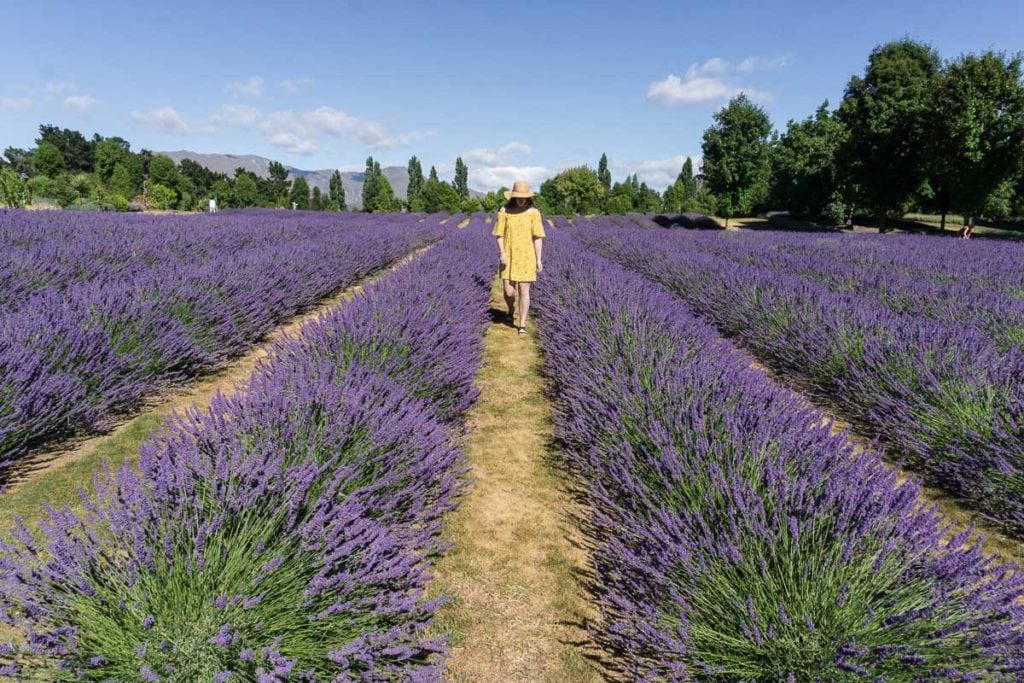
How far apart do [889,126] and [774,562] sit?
1043 inches

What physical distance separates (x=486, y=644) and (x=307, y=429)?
993mm

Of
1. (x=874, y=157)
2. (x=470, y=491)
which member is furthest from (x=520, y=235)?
(x=874, y=157)

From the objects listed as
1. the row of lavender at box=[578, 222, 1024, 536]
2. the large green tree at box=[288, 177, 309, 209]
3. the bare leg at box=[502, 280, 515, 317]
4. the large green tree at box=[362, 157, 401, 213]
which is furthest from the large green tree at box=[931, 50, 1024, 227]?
the large green tree at box=[288, 177, 309, 209]

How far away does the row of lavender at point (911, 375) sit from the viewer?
263 cm

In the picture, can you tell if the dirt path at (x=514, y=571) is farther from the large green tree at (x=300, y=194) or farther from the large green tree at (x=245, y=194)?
the large green tree at (x=300, y=194)

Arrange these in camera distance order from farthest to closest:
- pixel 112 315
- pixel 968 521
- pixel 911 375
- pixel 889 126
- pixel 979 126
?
pixel 889 126 → pixel 979 126 → pixel 112 315 → pixel 911 375 → pixel 968 521

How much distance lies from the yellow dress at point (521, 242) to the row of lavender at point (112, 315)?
Answer: 8.25 ft

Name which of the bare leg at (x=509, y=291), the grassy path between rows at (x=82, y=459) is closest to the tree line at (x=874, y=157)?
the bare leg at (x=509, y=291)

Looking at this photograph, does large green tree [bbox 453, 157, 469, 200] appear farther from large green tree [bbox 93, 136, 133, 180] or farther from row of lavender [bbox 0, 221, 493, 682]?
row of lavender [bbox 0, 221, 493, 682]

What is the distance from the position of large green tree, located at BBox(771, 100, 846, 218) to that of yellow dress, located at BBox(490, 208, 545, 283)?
23973mm

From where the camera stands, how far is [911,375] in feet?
11.1

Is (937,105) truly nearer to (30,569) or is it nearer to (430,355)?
(430,355)

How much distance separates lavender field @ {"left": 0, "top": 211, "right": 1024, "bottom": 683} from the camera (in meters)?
1.27

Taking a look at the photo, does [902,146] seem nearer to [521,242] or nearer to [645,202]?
[521,242]
